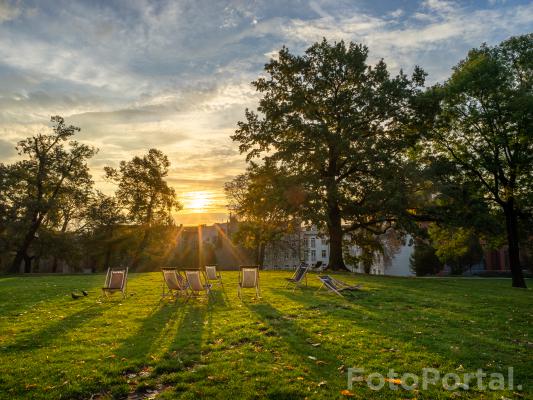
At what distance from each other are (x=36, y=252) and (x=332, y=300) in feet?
138

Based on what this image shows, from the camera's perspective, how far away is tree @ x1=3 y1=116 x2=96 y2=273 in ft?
135

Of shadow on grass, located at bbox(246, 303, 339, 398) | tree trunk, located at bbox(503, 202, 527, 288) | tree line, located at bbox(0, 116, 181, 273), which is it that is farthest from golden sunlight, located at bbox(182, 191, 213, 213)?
shadow on grass, located at bbox(246, 303, 339, 398)

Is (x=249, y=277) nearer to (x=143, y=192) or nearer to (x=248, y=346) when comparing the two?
(x=248, y=346)

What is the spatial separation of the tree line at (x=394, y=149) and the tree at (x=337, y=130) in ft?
0.25

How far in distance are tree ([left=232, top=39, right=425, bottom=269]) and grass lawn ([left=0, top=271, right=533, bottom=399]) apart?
49.0 ft

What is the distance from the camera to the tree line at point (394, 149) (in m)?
24.3

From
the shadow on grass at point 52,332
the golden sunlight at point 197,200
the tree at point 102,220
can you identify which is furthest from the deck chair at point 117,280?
the tree at point 102,220

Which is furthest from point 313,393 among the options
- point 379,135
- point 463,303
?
point 379,135

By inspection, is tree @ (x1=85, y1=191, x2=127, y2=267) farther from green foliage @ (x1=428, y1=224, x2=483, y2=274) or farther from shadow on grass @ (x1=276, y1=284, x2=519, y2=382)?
shadow on grass @ (x1=276, y1=284, x2=519, y2=382)

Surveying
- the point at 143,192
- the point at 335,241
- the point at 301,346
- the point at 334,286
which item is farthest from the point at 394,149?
the point at 143,192

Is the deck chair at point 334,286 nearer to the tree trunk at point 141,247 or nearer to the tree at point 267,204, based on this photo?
the tree at point 267,204

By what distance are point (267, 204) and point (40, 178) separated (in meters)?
27.5

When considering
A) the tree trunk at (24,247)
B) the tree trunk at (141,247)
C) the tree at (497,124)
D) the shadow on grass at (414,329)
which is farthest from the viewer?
the tree trunk at (141,247)

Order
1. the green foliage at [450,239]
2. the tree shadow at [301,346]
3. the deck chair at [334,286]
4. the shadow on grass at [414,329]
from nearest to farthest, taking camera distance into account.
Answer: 1. the tree shadow at [301,346]
2. the shadow on grass at [414,329]
3. the deck chair at [334,286]
4. the green foliage at [450,239]
